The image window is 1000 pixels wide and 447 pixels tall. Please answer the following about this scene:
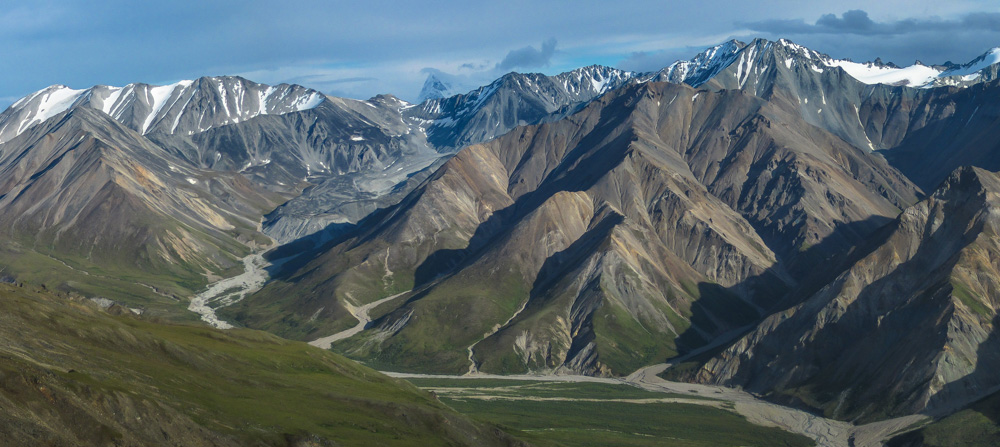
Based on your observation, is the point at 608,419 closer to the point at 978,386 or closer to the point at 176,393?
the point at 978,386

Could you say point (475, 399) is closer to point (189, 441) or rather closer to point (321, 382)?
point (321, 382)

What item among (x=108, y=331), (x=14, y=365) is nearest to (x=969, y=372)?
Result: (x=108, y=331)

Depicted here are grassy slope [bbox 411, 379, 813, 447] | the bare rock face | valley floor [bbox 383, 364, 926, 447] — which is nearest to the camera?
grassy slope [bbox 411, 379, 813, 447]

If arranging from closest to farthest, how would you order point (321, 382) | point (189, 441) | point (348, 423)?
point (189, 441) → point (348, 423) → point (321, 382)

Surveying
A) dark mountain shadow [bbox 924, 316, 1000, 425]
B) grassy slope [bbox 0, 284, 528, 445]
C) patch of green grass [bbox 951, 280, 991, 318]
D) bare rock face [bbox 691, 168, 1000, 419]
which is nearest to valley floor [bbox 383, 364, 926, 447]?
bare rock face [bbox 691, 168, 1000, 419]

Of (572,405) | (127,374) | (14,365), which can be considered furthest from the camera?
(572,405)

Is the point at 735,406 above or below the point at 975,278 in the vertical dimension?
below

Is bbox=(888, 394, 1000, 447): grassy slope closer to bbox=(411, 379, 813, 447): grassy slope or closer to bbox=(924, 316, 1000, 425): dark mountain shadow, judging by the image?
bbox=(924, 316, 1000, 425): dark mountain shadow

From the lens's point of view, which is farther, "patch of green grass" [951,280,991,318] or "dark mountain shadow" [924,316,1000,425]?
"patch of green grass" [951,280,991,318]
